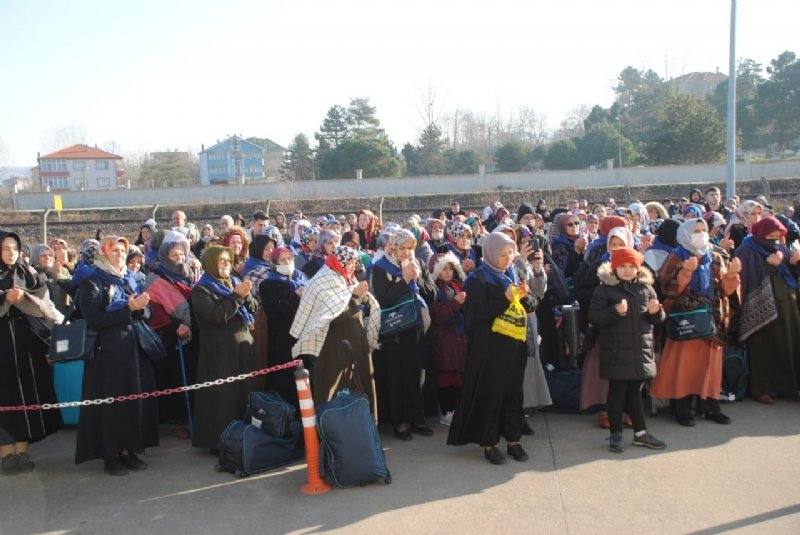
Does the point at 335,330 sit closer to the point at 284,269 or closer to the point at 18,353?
the point at 284,269

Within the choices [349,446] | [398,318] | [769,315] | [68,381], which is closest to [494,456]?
→ [349,446]

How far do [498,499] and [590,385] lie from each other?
6.70ft

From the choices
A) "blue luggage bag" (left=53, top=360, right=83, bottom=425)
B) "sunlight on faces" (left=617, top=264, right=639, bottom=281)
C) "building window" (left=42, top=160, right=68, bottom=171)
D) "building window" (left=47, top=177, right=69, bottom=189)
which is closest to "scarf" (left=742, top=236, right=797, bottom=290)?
"sunlight on faces" (left=617, top=264, right=639, bottom=281)

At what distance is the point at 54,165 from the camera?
288 feet

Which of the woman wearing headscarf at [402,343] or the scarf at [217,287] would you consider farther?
the woman wearing headscarf at [402,343]

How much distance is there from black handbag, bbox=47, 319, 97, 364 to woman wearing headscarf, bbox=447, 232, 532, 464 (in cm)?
311

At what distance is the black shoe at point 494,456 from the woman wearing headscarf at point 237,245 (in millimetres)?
3762

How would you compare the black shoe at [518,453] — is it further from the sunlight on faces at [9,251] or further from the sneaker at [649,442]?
the sunlight on faces at [9,251]

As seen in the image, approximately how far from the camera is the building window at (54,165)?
86750 millimetres

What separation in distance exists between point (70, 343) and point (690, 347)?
5.48 metres

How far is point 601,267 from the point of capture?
611 cm

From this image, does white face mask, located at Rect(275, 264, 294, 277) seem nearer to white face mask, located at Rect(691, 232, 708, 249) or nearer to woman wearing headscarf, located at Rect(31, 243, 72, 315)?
woman wearing headscarf, located at Rect(31, 243, 72, 315)

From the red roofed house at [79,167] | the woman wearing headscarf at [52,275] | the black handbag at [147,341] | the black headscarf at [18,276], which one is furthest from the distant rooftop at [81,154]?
the black handbag at [147,341]

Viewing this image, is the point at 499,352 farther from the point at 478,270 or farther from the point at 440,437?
the point at 440,437
